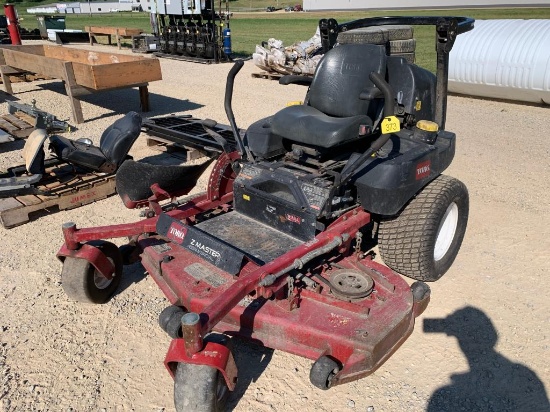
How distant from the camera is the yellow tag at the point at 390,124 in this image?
2.82 meters

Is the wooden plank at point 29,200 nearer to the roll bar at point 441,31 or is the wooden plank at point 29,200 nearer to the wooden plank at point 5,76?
the roll bar at point 441,31

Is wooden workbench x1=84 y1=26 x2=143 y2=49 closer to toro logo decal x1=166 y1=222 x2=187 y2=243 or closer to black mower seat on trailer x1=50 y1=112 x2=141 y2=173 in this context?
black mower seat on trailer x1=50 y1=112 x2=141 y2=173

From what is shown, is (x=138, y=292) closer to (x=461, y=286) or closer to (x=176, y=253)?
(x=176, y=253)

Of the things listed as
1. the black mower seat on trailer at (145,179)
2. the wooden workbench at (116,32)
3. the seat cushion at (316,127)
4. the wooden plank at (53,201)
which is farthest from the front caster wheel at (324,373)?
the wooden workbench at (116,32)

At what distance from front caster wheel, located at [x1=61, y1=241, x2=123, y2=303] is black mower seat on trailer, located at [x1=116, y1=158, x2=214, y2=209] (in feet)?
1.80

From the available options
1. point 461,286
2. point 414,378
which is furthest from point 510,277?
point 414,378

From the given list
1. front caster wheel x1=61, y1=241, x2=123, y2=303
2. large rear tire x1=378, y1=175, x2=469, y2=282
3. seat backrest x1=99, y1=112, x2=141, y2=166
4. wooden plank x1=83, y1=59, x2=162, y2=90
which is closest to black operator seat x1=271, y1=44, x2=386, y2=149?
large rear tire x1=378, y1=175, x2=469, y2=282

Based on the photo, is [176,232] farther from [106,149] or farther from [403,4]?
[403,4]

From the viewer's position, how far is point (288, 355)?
9.73ft

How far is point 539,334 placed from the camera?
314cm

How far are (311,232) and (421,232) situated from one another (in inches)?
31.9

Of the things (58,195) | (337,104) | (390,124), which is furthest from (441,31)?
(58,195)

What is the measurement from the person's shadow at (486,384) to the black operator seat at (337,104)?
1489 millimetres

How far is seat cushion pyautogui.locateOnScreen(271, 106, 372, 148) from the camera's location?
Answer: 3280 mm
